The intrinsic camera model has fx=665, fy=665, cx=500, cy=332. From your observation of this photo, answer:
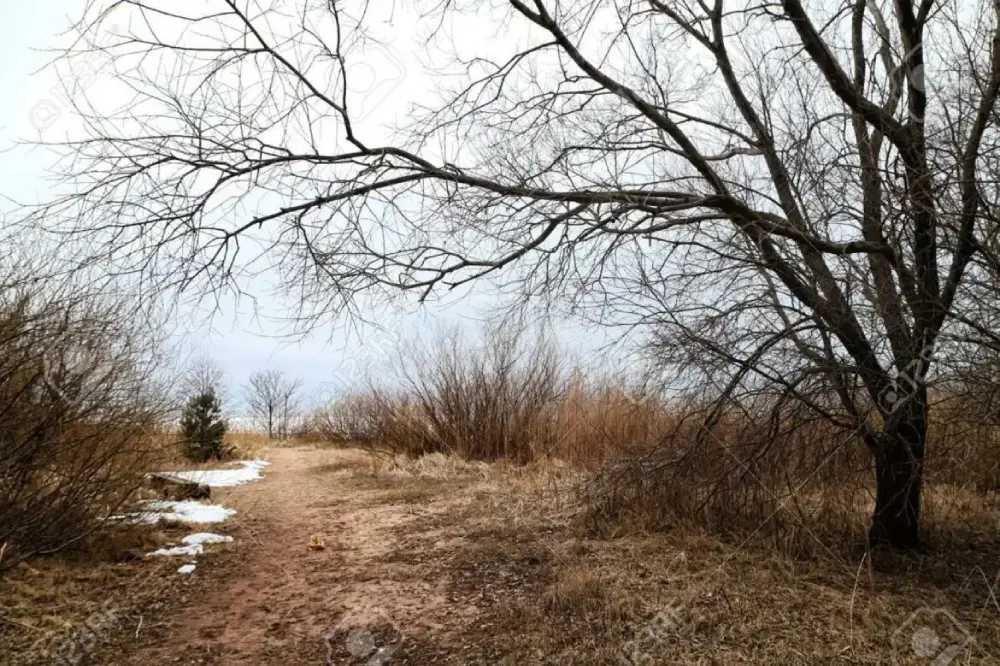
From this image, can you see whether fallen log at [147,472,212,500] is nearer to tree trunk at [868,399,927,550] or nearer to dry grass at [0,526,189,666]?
dry grass at [0,526,189,666]

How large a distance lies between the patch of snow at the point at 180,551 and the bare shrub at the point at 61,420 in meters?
0.62

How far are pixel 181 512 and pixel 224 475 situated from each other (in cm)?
465

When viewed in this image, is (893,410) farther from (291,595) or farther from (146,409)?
(146,409)

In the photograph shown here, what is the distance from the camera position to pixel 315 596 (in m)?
4.79

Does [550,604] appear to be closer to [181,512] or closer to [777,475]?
[777,475]

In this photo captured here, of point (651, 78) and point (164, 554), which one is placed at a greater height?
point (651, 78)

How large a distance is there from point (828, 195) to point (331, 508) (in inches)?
264

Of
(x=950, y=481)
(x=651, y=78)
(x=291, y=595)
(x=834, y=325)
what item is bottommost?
(x=291, y=595)

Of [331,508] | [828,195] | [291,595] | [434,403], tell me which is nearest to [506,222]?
[828,195]

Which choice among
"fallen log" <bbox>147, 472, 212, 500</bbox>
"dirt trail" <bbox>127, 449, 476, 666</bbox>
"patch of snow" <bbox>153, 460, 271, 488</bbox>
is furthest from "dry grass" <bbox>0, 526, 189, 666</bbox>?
"patch of snow" <bbox>153, 460, 271, 488</bbox>

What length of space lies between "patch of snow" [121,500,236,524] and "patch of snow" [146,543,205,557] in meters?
0.36

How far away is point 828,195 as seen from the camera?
14.5 ft

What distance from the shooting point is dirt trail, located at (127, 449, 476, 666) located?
3926 mm

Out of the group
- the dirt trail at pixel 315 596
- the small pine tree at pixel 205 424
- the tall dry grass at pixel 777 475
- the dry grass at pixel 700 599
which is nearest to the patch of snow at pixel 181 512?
the dirt trail at pixel 315 596
